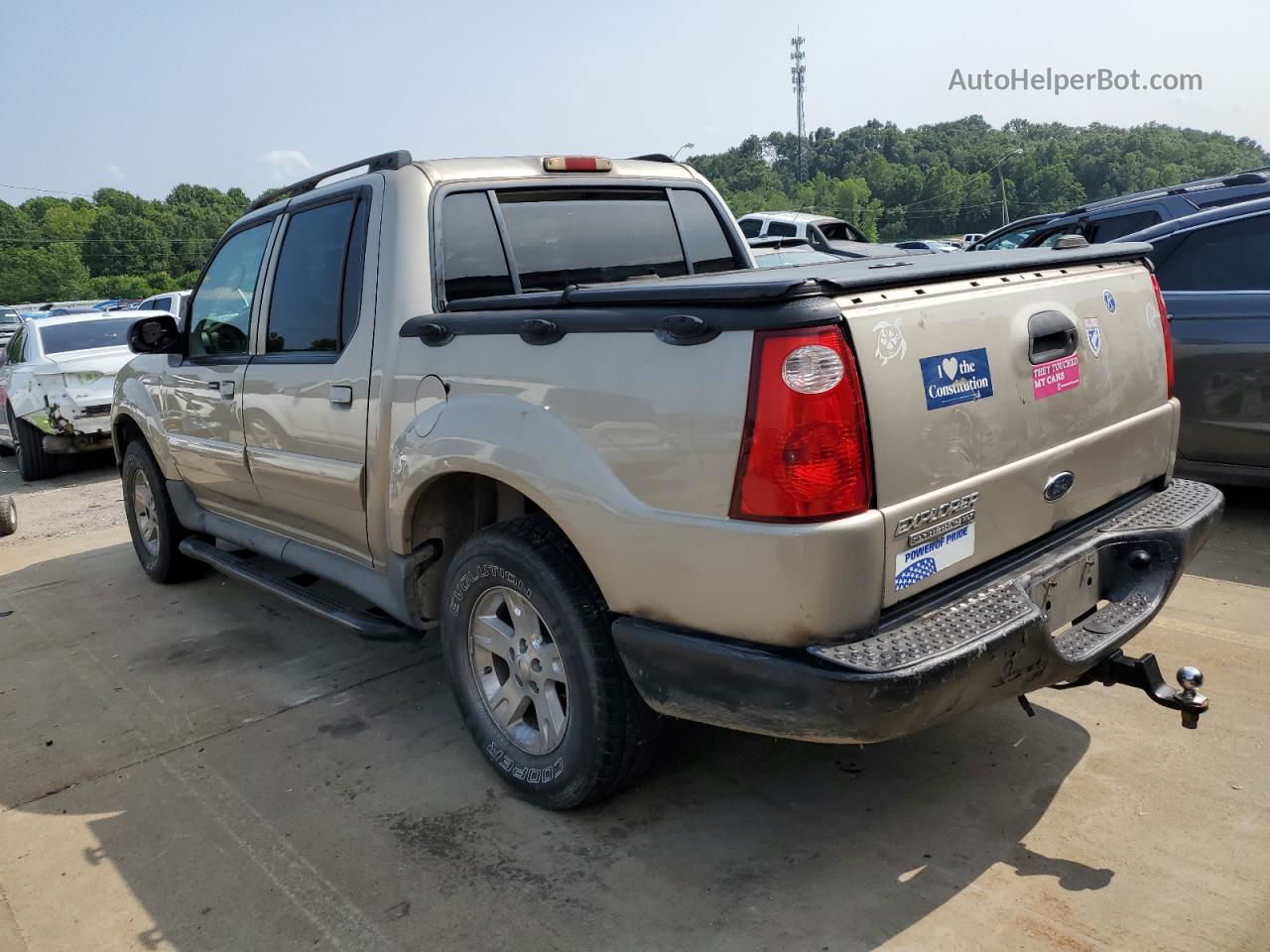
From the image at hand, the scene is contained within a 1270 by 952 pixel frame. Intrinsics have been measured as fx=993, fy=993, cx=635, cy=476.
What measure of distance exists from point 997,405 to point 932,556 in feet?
1.44

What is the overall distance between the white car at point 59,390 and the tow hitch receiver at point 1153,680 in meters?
8.90

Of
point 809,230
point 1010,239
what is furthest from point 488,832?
point 809,230

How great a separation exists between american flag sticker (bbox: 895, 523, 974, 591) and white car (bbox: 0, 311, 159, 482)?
28.7 ft

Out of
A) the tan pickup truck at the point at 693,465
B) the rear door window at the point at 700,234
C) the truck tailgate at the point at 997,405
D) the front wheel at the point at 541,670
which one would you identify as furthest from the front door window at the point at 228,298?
the truck tailgate at the point at 997,405

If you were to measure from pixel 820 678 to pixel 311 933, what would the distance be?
4.77 feet

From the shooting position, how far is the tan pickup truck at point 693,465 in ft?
7.24

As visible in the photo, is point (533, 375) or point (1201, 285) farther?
point (1201, 285)

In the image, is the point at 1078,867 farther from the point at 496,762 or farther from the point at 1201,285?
the point at 1201,285

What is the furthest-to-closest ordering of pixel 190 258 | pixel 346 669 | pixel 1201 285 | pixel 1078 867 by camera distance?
pixel 190 258, pixel 1201 285, pixel 346 669, pixel 1078 867

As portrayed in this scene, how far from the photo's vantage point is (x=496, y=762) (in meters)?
3.11

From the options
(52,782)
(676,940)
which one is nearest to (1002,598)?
(676,940)

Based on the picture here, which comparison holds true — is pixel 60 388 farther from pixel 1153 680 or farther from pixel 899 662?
pixel 1153 680

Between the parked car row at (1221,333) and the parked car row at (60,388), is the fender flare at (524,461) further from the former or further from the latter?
the parked car row at (60,388)

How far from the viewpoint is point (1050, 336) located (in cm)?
267
